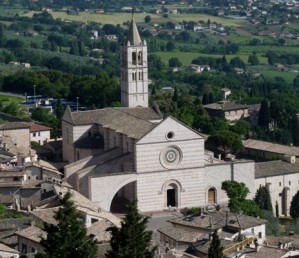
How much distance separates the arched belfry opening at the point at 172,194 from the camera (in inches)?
1982

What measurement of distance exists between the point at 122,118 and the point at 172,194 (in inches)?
182

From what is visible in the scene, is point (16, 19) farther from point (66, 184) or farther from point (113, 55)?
point (66, 184)

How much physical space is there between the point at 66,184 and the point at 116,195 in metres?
3.93

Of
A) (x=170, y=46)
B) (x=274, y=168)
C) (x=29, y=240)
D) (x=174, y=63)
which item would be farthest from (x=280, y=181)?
(x=170, y=46)

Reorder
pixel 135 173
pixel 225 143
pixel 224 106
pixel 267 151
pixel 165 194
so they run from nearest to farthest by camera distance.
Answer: pixel 135 173 → pixel 165 194 → pixel 225 143 → pixel 267 151 → pixel 224 106

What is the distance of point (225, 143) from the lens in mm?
58219

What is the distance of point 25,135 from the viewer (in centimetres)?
5950

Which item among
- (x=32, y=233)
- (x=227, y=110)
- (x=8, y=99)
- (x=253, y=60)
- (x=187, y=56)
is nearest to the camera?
(x=32, y=233)

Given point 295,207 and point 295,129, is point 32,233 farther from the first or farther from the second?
point 295,129

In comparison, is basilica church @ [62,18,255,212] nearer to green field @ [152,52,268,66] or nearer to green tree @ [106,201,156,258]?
green tree @ [106,201,156,258]

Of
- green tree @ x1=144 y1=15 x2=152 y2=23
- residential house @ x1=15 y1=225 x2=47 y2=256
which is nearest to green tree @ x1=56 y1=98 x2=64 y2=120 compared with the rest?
residential house @ x1=15 y1=225 x2=47 y2=256

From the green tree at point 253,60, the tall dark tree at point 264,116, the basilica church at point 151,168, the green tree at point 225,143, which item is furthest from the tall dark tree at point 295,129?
the green tree at point 253,60

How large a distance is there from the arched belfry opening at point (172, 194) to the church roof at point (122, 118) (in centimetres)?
249

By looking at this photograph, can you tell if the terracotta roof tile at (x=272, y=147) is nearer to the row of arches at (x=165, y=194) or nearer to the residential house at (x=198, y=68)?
the row of arches at (x=165, y=194)
